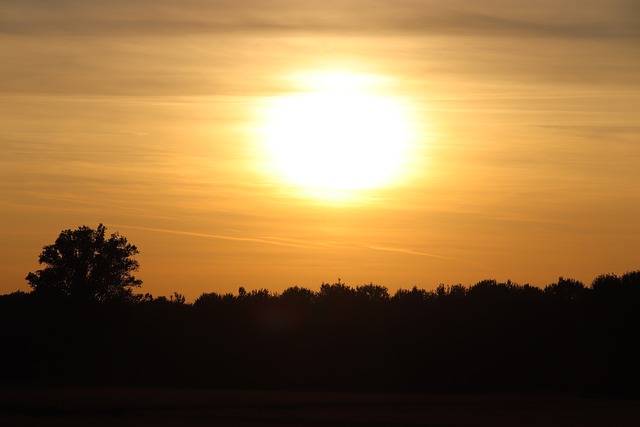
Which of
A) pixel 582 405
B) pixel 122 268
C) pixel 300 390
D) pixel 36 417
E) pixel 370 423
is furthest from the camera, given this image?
pixel 122 268

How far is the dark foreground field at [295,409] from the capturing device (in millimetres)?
58281

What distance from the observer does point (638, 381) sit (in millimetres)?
81438

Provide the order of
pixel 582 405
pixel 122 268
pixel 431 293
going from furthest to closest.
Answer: pixel 122 268
pixel 431 293
pixel 582 405

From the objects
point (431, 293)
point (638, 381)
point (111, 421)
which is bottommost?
point (111, 421)

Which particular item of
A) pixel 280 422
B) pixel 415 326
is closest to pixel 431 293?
pixel 415 326

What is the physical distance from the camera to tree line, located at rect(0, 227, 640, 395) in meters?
88.8

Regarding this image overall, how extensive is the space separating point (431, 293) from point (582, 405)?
1352 inches

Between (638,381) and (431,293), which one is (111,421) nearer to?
(638,381)

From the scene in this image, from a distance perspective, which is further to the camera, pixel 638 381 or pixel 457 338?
pixel 457 338

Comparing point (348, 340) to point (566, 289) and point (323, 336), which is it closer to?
point (323, 336)

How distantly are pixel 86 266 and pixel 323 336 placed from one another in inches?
1094

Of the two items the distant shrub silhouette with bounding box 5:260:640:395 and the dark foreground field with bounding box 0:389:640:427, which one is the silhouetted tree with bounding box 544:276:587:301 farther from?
the dark foreground field with bounding box 0:389:640:427

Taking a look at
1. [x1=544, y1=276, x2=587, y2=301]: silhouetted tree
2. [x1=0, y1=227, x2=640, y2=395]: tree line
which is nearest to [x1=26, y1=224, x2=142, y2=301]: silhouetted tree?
[x1=0, y1=227, x2=640, y2=395]: tree line

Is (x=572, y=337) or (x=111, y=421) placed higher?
(x=572, y=337)
